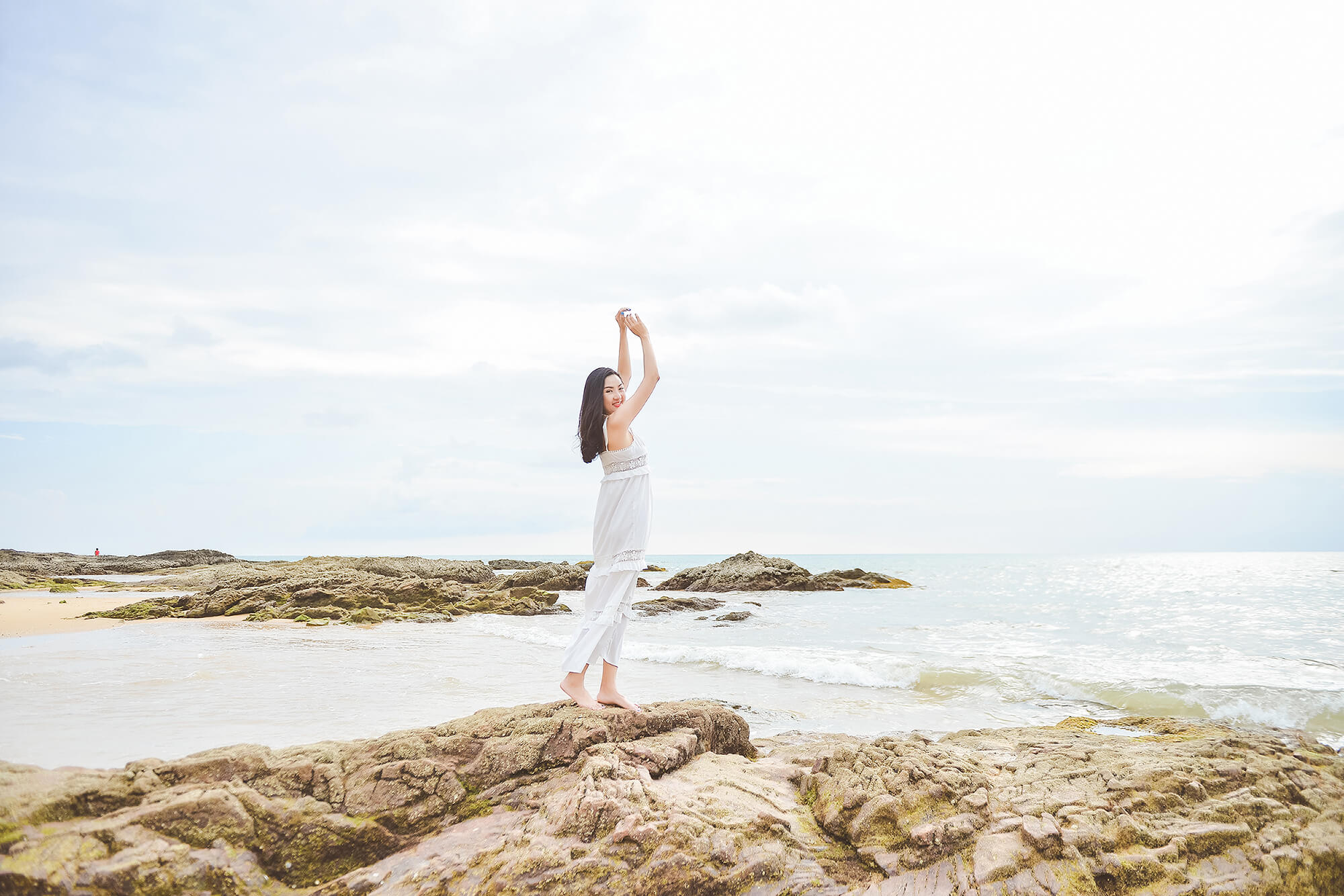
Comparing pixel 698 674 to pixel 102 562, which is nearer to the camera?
pixel 698 674

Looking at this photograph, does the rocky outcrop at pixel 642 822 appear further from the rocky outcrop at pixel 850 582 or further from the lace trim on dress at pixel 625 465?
the rocky outcrop at pixel 850 582

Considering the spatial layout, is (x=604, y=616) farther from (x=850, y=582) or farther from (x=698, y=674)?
(x=850, y=582)

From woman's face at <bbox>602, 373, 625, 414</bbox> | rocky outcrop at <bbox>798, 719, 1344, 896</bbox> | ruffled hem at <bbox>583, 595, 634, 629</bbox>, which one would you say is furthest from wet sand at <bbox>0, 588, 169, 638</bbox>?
rocky outcrop at <bbox>798, 719, 1344, 896</bbox>

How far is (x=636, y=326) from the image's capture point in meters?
5.12

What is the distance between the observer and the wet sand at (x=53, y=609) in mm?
11547

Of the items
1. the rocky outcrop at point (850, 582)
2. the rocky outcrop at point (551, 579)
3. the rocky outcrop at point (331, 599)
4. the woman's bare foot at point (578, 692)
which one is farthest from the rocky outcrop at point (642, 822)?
the rocky outcrop at point (850, 582)

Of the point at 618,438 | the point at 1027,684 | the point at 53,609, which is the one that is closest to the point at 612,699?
the point at 618,438

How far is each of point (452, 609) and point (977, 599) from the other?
1696 centimetres

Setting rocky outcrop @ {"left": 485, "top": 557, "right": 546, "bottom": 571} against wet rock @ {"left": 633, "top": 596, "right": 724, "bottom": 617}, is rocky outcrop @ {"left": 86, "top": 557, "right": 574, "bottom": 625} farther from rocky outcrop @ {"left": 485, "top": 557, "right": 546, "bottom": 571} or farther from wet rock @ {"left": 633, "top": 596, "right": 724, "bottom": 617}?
rocky outcrop @ {"left": 485, "top": 557, "right": 546, "bottom": 571}

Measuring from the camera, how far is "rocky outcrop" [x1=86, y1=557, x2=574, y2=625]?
1487 centimetres

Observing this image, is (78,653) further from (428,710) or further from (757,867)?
(757,867)

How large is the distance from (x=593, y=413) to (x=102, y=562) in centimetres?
5141

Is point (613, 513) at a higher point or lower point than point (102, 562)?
higher

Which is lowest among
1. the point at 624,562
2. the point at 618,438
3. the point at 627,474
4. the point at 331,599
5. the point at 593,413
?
the point at 331,599
